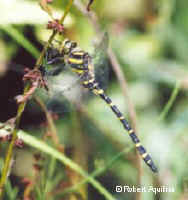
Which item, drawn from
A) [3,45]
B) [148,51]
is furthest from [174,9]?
[3,45]

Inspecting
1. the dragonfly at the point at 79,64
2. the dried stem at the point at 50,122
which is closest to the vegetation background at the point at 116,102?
the dried stem at the point at 50,122

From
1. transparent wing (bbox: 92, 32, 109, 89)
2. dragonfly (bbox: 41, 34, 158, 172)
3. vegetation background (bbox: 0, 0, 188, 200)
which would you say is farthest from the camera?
vegetation background (bbox: 0, 0, 188, 200)

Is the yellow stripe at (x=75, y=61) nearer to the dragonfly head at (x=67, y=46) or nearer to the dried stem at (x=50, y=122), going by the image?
the dragonfly head at (x=67, y=46)

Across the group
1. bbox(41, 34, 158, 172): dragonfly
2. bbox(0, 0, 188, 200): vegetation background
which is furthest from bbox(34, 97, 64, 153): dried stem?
bbox(41, 34, 158, 172): dragonfly

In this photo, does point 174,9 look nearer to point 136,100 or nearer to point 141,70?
point 141,70

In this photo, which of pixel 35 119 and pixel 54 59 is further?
pixel 35 119

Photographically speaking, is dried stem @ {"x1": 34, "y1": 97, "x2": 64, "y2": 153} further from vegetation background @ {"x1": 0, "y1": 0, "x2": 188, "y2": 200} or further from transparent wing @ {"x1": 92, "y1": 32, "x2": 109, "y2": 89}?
transparent wing @ {"x1": 92, "y1": 32, "x2": 109, "y2": 89}

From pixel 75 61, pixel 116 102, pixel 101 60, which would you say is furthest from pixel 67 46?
pixel 116 102
